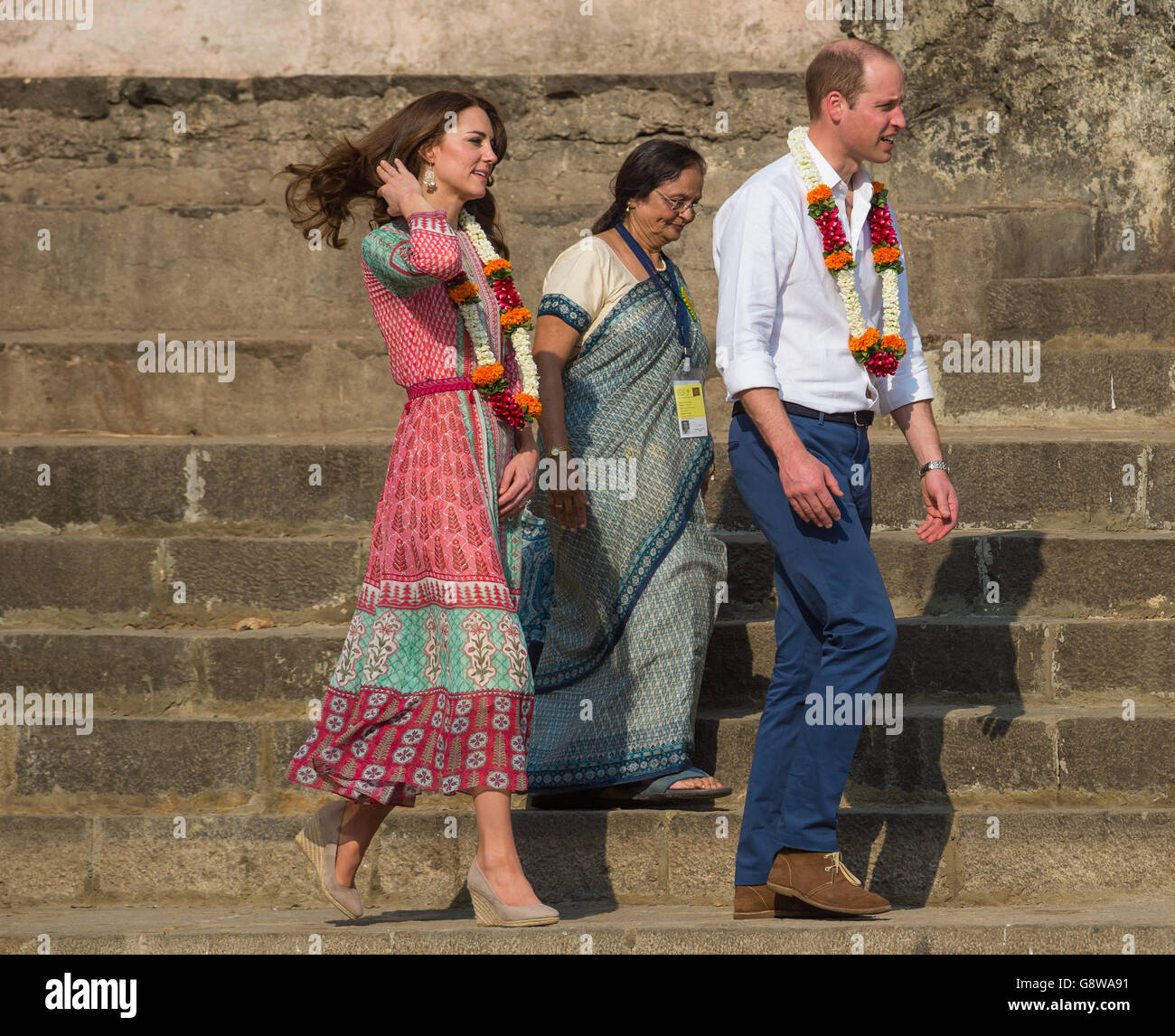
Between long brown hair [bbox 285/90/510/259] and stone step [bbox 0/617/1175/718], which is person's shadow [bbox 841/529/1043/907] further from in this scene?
long brown hair [bbox 285/90/510/259]

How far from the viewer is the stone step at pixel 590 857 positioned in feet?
14.1

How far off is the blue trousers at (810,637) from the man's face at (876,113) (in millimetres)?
678

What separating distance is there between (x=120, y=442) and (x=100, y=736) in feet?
5.09

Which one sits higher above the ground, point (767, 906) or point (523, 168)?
point (523, 168)

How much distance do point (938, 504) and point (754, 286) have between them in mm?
730

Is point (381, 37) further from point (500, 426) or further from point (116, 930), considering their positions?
point (116, 930)

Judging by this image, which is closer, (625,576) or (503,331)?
(503,331)

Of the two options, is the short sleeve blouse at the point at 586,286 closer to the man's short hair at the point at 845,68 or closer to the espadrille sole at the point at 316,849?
A: the man's short hair at the point at 845,68

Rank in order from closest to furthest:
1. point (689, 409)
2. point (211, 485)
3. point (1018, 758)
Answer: point (1018, 758)
point (689, 409)
point (211, 485)

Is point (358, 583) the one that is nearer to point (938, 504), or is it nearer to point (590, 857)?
point (590, 857)

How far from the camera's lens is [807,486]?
12.0ft

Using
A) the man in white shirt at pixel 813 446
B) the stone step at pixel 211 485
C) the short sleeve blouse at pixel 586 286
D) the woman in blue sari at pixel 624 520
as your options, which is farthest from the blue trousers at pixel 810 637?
the stone step at pixel 211 485

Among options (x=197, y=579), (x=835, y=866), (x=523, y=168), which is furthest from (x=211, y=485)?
(x=835, y=866)

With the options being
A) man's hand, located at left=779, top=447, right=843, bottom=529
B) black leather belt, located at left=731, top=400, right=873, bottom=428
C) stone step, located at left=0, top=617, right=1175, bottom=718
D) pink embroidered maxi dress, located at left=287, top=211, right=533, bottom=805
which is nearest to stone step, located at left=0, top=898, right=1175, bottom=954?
pink embroidered maxi dress, located at left=287, top=211, right=533, bottom=805
